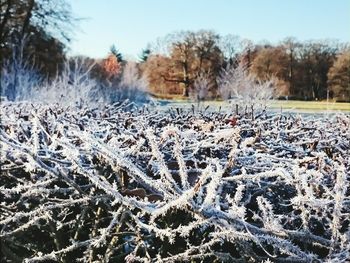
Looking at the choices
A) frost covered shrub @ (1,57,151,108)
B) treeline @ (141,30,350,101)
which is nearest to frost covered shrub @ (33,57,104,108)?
frost covered shrub @ (1,57,151,108)

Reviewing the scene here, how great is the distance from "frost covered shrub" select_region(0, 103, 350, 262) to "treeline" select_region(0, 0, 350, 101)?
90.1 inches

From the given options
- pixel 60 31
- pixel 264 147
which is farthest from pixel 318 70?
pixel 60 31

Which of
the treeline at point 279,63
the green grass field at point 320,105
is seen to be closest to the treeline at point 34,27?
the treeline at point 279,63

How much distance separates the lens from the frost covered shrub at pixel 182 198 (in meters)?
A: 1.54

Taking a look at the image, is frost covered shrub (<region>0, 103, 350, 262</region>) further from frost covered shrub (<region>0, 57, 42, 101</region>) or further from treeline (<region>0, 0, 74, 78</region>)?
treeline (<region>0, 0, 74, 78</region>)

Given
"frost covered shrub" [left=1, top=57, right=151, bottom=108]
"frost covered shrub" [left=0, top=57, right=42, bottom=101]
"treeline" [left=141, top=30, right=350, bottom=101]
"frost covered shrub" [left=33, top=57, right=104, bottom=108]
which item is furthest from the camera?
"frost covered shrub" [left=0, top=57, right=42, bottom=101]

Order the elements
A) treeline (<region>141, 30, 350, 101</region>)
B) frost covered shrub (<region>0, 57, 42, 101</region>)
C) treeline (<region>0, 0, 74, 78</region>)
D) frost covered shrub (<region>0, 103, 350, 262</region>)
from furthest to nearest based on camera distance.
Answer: treeline (<region>0, 0, 74, 78</region>)
frost covered shrub (<region>0, 57, 42, 101</region>)
treeline (<region>141, 30, 350, 101</region>)
frost covered shrub (<region>0, 103, 350, 262</region>)

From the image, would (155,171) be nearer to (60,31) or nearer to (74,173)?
(74,173)

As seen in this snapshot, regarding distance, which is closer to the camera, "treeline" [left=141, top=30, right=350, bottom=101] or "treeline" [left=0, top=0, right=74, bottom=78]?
"treeline" [left=141, top=30, right=350, bottom=101]

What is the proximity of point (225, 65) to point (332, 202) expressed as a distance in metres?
16.8

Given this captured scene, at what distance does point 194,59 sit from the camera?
18766 mm

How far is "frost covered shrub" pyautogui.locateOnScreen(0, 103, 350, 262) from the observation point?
1.54 metres

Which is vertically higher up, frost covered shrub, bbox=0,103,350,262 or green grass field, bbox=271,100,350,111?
green grass field, bbox=271,100,350,111

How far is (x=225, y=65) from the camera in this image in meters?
18.2
